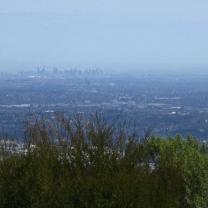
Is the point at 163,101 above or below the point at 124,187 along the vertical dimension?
below

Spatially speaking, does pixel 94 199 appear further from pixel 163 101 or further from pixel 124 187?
pixel 163 101

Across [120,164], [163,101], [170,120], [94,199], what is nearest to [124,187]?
[94,199]

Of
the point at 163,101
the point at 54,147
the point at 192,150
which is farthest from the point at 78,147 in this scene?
the point at 163,101

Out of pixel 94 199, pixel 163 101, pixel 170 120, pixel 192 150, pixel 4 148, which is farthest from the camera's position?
pixel 163 101

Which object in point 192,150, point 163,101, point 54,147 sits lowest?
point 163,101

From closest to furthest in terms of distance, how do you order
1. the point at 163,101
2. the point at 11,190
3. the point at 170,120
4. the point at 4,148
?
the point at 11,190 < the point at 4,148 < the point at 170,120 < the point at 163,101

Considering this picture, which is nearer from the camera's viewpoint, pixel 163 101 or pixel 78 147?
pixel 78 147
